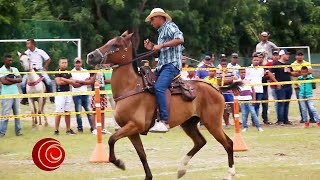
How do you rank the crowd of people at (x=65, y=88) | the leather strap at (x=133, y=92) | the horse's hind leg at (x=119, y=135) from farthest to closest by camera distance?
the crowd of people at (x=65, y=88), the leather strap at (x=133, y=92), the horse's hind leg at (x=119, y=135)

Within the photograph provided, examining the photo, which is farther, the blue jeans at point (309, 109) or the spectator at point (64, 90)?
the blue jeans at point (309, 109)

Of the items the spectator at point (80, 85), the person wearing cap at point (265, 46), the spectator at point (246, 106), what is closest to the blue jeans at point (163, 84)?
the spectator at point (80, 85)

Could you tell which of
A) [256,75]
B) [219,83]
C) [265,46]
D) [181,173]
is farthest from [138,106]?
[265,46]

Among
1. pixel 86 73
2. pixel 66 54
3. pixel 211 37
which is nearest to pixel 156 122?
pixel 86 73

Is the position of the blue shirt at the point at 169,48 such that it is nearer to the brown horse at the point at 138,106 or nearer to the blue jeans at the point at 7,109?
the brown horse at the point at 138,106

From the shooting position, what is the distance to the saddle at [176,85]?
1246 centimetres

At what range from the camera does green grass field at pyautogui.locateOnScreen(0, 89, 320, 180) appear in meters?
12.8

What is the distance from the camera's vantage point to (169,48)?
12602 millimetres

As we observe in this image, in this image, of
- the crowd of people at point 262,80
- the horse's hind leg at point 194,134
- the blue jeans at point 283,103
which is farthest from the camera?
the blue jeans at point 283,103

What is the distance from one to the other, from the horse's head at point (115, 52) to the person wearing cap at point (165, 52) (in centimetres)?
36

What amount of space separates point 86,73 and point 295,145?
261 inches

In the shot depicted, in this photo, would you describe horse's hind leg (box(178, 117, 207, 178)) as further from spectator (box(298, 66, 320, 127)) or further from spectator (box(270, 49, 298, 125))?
spectator (box(270, 49, 298, 125))

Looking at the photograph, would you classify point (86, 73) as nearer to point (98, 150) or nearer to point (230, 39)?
point (98, 150)
